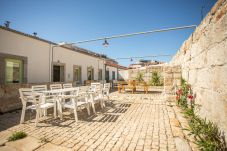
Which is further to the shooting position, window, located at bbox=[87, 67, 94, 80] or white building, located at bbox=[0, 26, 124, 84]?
window, located at bbox=[87, 67, 94, 80]

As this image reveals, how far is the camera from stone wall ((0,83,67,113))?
16.2ft

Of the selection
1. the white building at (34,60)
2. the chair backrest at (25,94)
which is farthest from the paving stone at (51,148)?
the white building at (34,60)

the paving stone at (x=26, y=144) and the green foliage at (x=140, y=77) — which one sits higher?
the green foliage at (x=140, y=77)

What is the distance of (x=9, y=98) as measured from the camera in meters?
5.20

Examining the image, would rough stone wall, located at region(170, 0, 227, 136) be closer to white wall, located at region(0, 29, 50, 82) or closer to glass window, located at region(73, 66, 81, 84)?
white wall, located at region(0, 29, 50, 82)

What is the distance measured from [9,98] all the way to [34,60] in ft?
10.3

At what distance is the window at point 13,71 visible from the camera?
648 centimetres

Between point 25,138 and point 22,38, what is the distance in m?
5.82

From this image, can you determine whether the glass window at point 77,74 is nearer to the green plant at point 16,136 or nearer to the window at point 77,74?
the window at point 77,74

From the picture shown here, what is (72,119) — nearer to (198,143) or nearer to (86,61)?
(198,143)

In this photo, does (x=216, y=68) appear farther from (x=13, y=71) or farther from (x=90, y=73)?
(x=90, y=73)

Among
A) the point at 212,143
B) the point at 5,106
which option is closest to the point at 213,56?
the point at 212,143

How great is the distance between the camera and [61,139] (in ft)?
9.71

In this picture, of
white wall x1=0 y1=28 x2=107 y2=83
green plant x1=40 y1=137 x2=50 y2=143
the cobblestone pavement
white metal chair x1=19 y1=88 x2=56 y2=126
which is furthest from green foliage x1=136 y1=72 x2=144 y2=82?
green plant x1=40 y1=137 x2=50 y2=143
